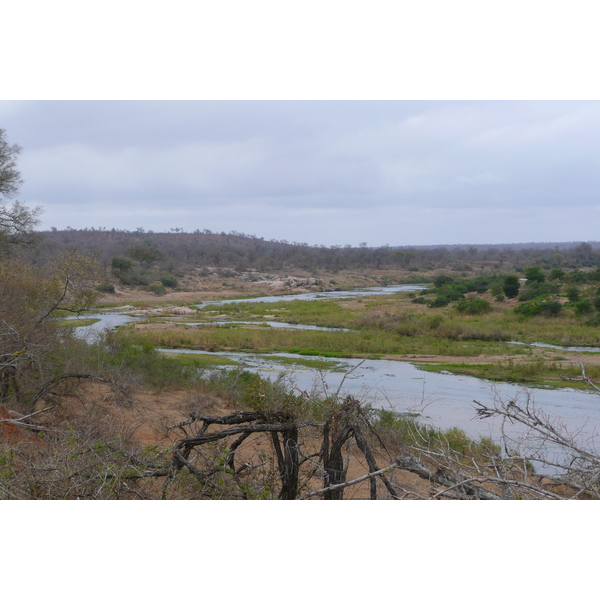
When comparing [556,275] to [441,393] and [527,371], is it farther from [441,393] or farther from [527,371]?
[441,393]

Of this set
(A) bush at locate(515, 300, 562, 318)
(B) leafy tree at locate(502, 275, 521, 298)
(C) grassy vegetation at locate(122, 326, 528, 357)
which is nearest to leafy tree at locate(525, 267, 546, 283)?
(B) leafy tree at locate(502, 275, 521, 298)

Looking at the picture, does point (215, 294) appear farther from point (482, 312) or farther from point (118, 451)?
point (118, 451)

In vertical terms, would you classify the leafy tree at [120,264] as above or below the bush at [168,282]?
above

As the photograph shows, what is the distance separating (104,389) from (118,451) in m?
8.61

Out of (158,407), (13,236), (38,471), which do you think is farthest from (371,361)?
(38,471)

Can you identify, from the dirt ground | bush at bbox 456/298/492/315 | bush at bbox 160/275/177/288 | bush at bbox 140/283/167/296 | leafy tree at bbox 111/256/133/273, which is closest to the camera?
the dirt ground

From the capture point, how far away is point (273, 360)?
21891mm

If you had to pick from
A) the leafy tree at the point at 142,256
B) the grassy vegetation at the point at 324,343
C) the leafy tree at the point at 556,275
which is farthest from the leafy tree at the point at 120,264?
the leafy tree at the point at 556,275

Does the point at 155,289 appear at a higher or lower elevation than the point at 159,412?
higher

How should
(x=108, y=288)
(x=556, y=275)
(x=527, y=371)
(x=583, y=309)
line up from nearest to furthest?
(x=527, y=371) → (x=583, y=309) → (x=556, y=275) → (x=108, y=288)

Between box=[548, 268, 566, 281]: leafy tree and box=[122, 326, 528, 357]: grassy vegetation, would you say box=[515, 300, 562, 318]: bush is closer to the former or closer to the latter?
box=[122, 326, 528, 357]: grassy vegetation

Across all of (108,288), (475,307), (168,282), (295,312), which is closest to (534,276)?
(475,307)

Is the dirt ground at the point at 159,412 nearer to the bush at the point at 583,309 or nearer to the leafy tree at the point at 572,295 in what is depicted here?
the bush at the point at 583,309

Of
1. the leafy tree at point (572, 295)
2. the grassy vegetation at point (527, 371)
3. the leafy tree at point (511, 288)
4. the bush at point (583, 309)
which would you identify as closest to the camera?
the grassy vegetation at point (527, 371)
